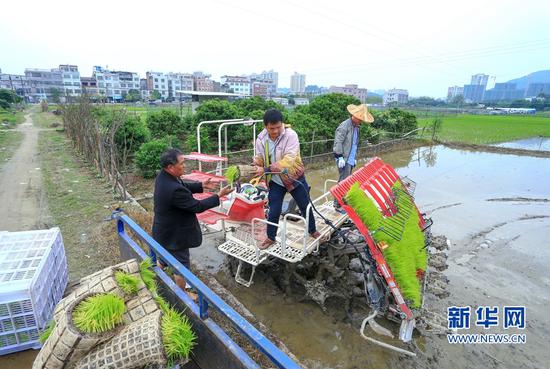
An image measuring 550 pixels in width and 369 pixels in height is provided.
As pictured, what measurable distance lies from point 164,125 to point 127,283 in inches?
449

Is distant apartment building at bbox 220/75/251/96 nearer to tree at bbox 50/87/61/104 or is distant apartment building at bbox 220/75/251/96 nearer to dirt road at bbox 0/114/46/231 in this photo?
tree at bbox 50/87/61/104

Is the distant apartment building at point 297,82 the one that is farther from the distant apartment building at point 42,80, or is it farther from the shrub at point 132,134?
the shrub at point 132,134

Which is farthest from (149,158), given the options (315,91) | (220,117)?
(315,91)

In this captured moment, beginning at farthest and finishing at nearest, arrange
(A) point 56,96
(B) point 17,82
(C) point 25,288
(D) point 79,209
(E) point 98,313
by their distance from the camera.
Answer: (B) point 17,82 → (A) point 56,96 → (D) point 79,209 → (C) point 25,288 → (E) point 98,313

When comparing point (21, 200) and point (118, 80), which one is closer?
point (21, 200)

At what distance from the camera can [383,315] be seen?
3738 mm

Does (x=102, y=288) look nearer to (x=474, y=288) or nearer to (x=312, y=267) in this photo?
(x=312, y=267)

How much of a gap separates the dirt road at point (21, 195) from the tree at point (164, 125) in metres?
4.03

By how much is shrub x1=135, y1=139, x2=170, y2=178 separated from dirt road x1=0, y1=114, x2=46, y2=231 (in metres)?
2.44

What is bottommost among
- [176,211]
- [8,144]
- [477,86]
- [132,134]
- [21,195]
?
[8,144]

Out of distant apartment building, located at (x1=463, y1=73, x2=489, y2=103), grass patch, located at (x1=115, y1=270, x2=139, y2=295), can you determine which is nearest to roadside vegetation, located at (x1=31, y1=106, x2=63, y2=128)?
grass patch, located at (x1=115, y1=270, x2=139, y2=295)

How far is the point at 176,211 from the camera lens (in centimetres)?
298

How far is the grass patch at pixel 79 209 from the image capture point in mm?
4320

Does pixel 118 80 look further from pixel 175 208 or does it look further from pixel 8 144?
pixel 175 208
